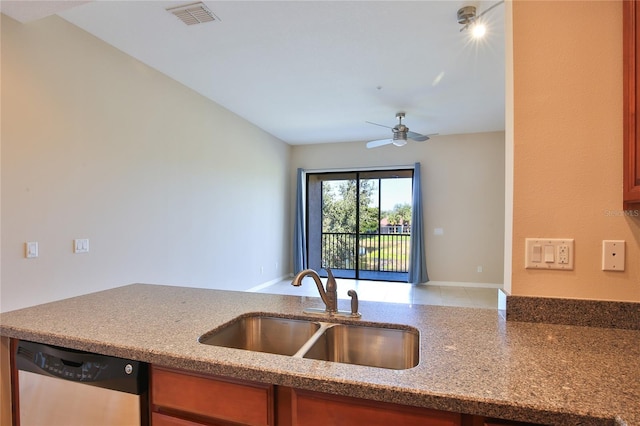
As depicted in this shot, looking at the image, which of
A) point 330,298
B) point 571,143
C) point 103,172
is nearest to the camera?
point 571,143

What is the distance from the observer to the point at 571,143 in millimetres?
1207

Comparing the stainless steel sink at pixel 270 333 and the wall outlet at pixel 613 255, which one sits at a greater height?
the wall outlet at pixel 613 255

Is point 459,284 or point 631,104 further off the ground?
point 631,104

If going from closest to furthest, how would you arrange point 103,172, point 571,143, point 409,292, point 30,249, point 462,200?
1. point 571,143
2. point 30,249
3. point 103,172
4. point 409,292
5. point 462,200

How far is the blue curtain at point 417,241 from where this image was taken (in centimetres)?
578

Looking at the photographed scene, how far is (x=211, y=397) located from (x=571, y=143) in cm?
154

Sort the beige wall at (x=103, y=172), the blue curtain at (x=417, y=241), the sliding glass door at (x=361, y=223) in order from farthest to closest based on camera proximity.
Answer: the sliding glass door at (x=361, y=223)
the blue curtain at (x=417, y=241)
the beige wall at (x=103, y=172)

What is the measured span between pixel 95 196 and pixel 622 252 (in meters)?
3.33

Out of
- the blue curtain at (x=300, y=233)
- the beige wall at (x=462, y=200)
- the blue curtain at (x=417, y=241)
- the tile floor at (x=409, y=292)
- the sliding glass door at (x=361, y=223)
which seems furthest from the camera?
the blue curtain at (x=300, y=233)

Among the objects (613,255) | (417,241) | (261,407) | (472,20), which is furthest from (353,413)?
(417,241)

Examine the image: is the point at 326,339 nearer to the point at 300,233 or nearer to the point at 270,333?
the point at 270,333

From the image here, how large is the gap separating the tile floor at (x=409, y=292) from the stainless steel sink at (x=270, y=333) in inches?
125

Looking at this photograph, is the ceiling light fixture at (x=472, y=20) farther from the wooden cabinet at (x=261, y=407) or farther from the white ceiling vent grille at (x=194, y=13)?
the wooden cabinet at (x=261, y=407)

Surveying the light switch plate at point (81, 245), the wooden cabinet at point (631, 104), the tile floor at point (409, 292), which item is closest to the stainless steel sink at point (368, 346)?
the wooden cabinet at point (631, 104)
